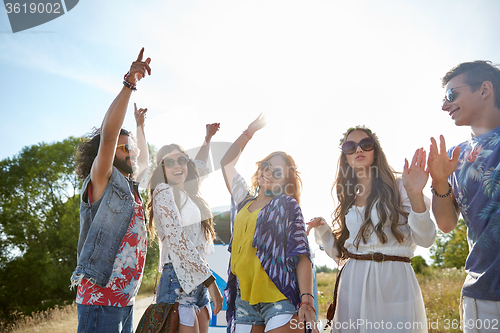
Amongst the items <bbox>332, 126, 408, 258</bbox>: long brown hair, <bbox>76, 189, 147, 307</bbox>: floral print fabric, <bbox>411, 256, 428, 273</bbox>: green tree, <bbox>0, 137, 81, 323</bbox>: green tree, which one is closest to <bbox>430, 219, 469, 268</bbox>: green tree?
<bbox>411, 256, 428, 273</bbox>: green tree

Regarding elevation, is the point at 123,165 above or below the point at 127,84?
below

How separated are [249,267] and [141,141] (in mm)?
2321

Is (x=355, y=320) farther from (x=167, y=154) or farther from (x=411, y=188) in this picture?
(x=167, y=154)

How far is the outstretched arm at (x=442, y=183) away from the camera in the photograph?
2.23 metres

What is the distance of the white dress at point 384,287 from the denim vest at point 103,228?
6.00 ft

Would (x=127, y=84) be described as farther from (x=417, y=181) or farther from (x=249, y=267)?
(x=417, y=181)

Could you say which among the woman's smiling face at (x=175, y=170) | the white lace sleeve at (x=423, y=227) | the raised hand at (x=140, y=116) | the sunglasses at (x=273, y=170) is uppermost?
the raised hand at (x=140, y=116)

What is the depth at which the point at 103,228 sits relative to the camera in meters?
2.46

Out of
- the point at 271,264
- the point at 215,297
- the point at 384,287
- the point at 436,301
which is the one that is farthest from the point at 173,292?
the point at 436,301

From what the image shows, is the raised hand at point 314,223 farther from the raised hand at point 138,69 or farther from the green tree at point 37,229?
the green tree at point 37,229

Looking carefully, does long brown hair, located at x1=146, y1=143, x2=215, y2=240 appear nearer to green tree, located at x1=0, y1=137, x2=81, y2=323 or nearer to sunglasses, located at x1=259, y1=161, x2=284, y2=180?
sunglasses, located at x1=259, y1=161, x2=284, y2=180

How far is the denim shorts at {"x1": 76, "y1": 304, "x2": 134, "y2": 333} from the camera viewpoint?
2.32 m

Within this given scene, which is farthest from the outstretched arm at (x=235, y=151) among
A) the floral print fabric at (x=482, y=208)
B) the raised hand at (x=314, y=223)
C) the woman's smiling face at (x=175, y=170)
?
the floral print fabric at (x=482, y=208)

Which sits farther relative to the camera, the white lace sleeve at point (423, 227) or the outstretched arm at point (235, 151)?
the outstretched arm at point (235, 151)
